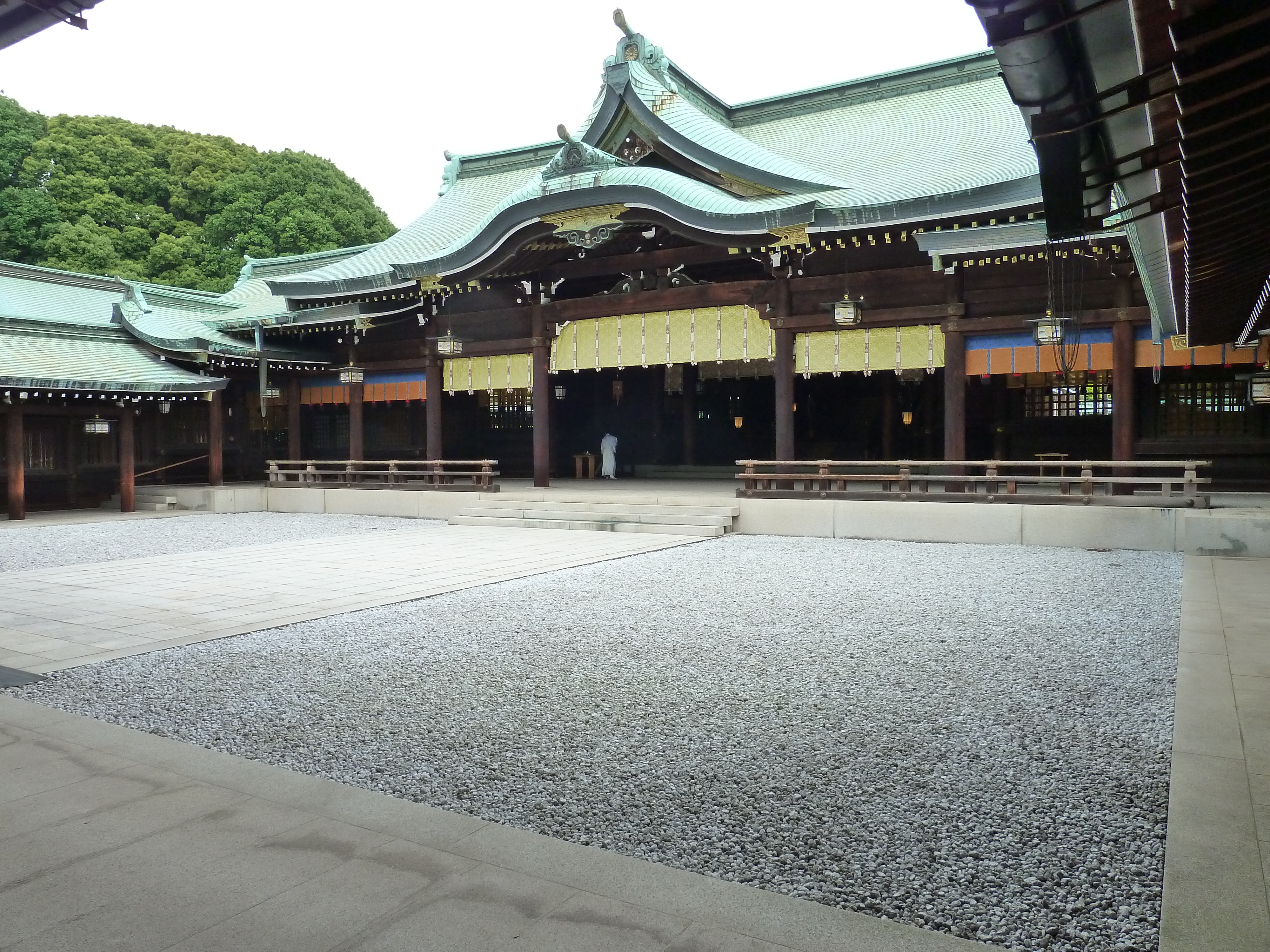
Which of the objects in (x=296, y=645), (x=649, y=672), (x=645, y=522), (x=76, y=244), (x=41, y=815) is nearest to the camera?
(x=41, y=815)

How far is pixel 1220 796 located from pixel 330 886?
11.0 feet

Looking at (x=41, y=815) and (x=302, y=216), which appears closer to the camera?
(x=41, y=815)

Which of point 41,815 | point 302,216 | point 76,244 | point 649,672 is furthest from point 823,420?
point 76,244

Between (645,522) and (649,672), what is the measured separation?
876cm

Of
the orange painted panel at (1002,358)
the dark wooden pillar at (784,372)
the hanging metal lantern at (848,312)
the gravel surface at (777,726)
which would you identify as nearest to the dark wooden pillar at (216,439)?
the dark wooden pillar at (784,372)

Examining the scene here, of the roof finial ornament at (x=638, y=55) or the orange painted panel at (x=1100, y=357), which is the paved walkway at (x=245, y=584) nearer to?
the orange painted panel at (x=1100, y=357)

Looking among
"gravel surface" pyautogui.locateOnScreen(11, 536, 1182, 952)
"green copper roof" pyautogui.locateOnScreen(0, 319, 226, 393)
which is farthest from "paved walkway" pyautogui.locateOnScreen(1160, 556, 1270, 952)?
"green copper roof" pyautogui.locateOnScreen(0, 319, 226, 393)

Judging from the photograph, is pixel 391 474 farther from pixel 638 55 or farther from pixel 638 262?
pixel 638 55

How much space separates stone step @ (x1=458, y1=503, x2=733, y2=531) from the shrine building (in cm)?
187

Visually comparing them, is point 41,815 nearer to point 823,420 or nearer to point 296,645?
point 296,645

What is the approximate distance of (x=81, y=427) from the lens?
1938cm

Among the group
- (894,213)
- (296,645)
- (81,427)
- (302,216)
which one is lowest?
(296,645)

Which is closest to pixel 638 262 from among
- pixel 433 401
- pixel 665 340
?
pixel 665 340

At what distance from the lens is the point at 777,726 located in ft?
14.8
